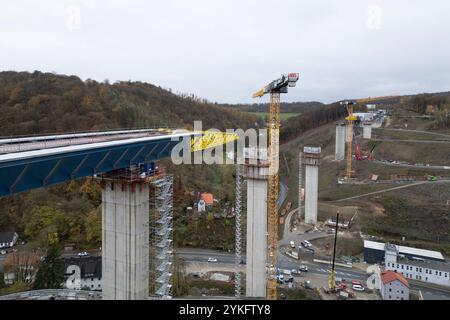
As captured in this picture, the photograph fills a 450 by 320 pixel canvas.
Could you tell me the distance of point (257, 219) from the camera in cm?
2578

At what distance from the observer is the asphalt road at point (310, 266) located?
27944 millimetres

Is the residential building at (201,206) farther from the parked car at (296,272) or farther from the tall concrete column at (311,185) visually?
the parked car at (296,272)

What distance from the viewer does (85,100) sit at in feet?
170

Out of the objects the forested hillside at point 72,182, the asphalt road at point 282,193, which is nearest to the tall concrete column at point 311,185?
the asphalt road at point 282,193

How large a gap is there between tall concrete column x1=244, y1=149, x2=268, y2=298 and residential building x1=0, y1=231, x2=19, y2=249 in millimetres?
25108

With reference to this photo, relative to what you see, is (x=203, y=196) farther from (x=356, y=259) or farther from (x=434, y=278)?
(x=434, y=278)

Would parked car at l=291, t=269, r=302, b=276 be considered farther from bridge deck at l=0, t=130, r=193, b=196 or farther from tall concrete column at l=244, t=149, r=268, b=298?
bridge deck at l=0, t=130, r=193, b=196

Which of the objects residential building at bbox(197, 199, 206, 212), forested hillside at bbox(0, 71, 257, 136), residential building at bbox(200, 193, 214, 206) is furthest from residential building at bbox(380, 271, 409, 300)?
forested hillside at bbox(0, 71, 257, 136)

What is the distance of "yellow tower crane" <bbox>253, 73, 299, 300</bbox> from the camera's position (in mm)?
26219

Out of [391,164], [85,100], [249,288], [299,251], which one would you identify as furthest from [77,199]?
[391,164]

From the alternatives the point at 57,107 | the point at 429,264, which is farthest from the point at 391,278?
the point at 57,107

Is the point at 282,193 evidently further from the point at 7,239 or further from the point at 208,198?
the point at 7,239
